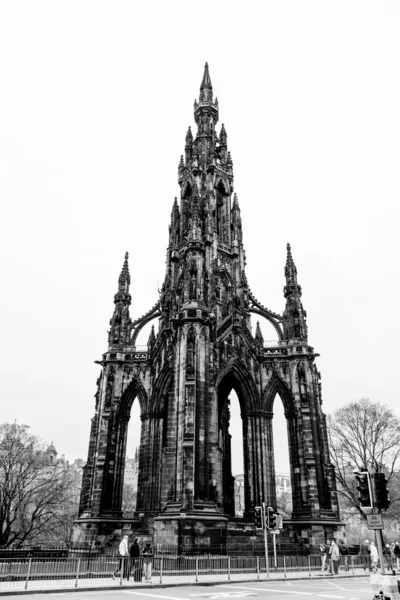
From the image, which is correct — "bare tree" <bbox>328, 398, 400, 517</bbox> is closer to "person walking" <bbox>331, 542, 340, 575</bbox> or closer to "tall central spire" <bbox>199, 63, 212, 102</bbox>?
"person walking" <bbox>331, 542, 340, 575</bbox>

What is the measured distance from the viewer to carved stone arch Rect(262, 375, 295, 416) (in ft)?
111

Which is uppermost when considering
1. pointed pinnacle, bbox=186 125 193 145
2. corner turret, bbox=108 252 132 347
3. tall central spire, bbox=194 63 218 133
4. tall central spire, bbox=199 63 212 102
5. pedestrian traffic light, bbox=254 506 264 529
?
A: tall central spire, bbox=199 63 212 102

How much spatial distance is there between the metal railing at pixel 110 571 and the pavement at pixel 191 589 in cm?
8

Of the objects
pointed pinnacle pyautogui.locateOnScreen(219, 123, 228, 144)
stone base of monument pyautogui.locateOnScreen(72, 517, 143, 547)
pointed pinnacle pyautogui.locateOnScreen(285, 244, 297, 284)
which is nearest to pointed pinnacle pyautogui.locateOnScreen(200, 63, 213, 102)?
pointed pinnacle pyautogui.locateOnScreen(219, 123, 228, 144)

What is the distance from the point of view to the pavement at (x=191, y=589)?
12562 millimetres

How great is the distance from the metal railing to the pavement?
8 cm

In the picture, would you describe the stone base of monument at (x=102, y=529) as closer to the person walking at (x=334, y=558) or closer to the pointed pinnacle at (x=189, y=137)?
the person walking at (x=334, y=558)

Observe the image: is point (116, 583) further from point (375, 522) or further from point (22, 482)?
point (22, 482)

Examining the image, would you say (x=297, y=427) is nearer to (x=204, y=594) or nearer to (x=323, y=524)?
(x=323, y=524)

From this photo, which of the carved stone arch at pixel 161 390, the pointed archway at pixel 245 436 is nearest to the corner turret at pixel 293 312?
the pointed archway at pixel 245 436

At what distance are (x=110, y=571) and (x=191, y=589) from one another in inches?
210

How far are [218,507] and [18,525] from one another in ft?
72.9

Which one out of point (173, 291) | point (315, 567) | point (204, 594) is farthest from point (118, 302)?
point (204, 594)

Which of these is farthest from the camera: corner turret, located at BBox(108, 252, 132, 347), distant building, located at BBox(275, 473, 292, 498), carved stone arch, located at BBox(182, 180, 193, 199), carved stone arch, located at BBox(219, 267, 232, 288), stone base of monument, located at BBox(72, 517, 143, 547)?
distant building, located at BBox(275, 473, 292, 498)
